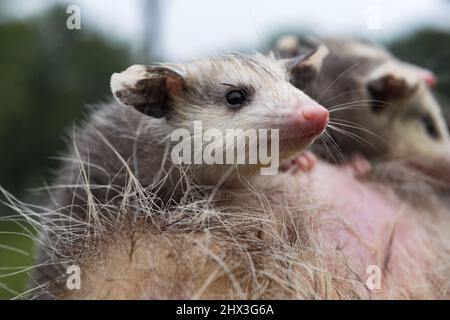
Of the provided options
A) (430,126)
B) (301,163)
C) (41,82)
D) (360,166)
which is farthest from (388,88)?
(41,82)

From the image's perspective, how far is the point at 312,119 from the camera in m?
1.30

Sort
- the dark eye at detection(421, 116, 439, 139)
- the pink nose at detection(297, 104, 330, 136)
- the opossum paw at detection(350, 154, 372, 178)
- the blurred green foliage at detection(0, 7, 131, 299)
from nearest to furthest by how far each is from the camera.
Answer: the pink nose at detection(297, 104, 330, 136), the opossum paw at detection(350, 154, 372, 178), the dark eye at detection(421, 116, 439, 139), the blurred green foliage at detection(0, 7, 131, 299)

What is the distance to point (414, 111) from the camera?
7.75 ft

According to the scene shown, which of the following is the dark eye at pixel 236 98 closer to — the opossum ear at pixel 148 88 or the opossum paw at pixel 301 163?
the opossum ear at pixel 148 88

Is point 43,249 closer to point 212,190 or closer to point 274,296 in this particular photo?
point 212,190

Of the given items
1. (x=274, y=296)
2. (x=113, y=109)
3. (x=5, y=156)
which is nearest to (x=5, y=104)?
(x=5, y=156)

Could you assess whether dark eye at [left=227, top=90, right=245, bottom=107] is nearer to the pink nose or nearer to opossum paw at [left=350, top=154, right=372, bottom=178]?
the pink nose

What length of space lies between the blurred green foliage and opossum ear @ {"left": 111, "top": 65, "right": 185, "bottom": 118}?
356 centimetres

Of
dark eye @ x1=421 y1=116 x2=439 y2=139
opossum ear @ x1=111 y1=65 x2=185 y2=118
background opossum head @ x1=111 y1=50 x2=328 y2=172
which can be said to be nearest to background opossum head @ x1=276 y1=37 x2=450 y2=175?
dark eye @ x1=421 y1=116 x2=439 y2=139

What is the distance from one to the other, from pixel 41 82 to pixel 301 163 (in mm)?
5121

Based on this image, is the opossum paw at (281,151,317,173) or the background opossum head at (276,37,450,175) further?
the background opossum head at (276,37,450,175)

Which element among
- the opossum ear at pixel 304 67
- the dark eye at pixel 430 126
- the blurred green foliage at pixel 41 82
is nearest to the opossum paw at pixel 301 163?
the opossum ear at pixel 304 67

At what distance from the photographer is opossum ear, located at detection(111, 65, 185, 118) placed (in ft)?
4.49

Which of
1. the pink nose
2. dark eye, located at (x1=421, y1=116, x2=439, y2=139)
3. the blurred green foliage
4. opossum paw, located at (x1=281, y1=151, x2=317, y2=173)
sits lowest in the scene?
the blurred green foliage
